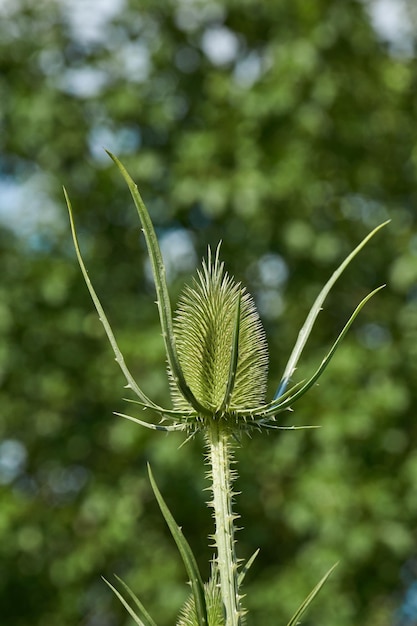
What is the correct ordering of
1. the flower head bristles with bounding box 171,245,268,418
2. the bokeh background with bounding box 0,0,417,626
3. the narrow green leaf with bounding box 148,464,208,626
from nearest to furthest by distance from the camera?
the narrow green leaf with bounding box 148,464,208,626, the flower head bristles with bounding box 171,245,268,418, the bokeh background with bounding box 0,0,417,626

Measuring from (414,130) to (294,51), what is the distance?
0.82 meters

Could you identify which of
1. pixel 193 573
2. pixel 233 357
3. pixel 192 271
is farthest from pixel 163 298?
pixel 192 271

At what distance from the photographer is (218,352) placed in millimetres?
693

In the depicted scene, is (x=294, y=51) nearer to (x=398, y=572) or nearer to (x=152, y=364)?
(x=152, y=364)

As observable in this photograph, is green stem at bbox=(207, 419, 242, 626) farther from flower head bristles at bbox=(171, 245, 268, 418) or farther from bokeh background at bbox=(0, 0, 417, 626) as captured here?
bokeh background at bbox=(0, 0, 417, 626)

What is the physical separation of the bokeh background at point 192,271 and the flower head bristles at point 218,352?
10.0 ft

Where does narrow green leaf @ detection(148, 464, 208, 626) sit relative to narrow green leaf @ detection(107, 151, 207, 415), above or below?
below

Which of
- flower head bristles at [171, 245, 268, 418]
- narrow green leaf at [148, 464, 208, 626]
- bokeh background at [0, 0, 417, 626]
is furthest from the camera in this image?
bokeh background at [0, 0, 417, 626]

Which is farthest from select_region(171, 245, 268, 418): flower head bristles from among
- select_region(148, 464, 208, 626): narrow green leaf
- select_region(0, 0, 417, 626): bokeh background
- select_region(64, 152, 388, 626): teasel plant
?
select_region(0, 0, 417, 626): bokeh background

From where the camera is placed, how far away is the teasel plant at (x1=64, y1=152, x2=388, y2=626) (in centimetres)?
60

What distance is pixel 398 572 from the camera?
4105 millimetres

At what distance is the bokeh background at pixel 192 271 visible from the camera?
3883mm

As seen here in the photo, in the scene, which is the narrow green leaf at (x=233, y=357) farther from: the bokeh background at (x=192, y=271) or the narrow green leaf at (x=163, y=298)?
the bokeh background at (x=192, y=271)

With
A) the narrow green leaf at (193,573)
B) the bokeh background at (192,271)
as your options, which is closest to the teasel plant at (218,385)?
the narrow green leaf at (193,573)
